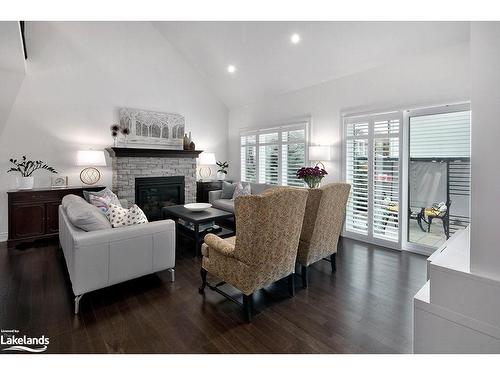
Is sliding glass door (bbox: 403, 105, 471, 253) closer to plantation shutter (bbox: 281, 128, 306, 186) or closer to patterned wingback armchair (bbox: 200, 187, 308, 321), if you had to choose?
plantation shutter (bbox: 281, 128, 306, 186)

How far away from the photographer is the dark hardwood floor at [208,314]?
194 cm

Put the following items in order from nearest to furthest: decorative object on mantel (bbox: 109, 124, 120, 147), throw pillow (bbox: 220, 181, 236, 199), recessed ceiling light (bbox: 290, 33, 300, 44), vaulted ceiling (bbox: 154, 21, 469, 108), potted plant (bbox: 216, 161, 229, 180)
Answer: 1. vaulted ceiling (bbox: 154, 21, 469, 108)
2. recessed ceiling light (bbox: 290, 33, 300, 44)
3. decorative object on mantel (bbox: 109, 124, 120, 147)
4. throw pillow (bbox: 220, 181, 236, 199)
5. potted plant (bbox: 216, 161, 229, 180)

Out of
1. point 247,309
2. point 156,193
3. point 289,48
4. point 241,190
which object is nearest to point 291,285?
point 247,309

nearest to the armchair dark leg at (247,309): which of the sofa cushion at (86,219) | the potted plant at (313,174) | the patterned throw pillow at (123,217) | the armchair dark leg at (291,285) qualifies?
the armchair dark leg at (291,285)

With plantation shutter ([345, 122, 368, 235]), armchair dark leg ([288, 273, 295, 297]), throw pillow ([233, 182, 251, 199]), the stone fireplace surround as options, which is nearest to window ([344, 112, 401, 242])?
plantation shutter ([345, 122, 368, 235])

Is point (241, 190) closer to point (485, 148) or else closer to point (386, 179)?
point (386, 179)

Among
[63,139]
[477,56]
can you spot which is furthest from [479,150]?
[63,139]

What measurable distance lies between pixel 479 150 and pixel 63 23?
6.66 meters

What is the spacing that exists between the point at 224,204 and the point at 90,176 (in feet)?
9.21

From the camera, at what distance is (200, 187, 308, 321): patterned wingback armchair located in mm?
2100

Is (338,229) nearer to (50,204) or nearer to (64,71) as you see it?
(50,204)

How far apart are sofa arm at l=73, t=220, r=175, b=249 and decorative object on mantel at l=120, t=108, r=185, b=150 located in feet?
11.9

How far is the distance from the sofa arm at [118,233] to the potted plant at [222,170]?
14.4ft

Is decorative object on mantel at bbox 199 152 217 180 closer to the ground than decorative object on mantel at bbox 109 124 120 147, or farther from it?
closer to the ground
